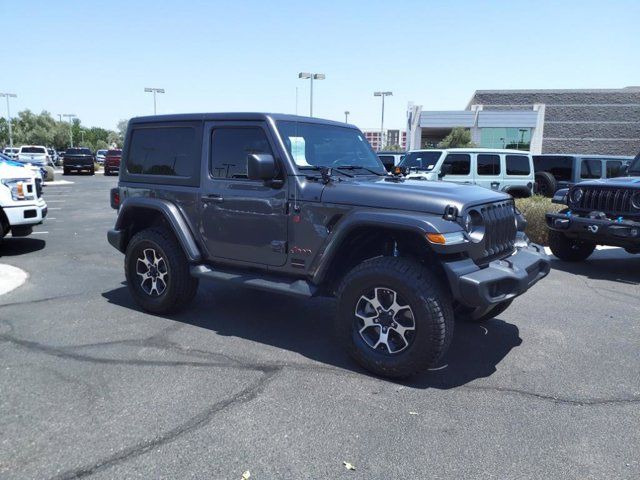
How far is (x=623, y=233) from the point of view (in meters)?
6.90

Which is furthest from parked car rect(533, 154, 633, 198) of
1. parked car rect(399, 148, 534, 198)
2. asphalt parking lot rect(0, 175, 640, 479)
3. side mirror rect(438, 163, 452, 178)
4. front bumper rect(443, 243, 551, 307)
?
front bumper rect(443, 243, 551, 307)

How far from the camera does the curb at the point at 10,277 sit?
6316 millimetres

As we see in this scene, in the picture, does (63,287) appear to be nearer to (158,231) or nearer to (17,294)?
(17,294)

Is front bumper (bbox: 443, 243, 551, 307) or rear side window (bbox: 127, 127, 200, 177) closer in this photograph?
front bumper (bbox: 443, 243, 551, 307)

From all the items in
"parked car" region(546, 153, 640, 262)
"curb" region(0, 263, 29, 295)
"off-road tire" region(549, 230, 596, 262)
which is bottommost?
"curb" region(0, 263, 29, 295)

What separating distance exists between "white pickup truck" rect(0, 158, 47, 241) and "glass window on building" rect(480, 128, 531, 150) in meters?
45.7

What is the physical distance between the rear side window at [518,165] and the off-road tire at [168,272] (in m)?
11.0

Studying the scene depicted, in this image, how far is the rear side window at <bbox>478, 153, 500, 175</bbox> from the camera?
44.1ft

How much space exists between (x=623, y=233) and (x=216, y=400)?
6.03 m

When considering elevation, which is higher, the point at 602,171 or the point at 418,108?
the point at 418,108

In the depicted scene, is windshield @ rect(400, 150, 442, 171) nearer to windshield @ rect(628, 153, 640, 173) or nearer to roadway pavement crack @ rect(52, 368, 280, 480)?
windshield @ rect(628, 153, 640, 173)

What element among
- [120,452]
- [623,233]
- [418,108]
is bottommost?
[120,452]

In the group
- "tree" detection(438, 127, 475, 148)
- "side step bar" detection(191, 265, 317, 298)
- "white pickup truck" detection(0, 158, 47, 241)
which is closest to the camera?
"side step bar" detection(191, 265, 317, 298)

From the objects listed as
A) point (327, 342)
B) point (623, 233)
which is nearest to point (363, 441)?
point (327, 342)
